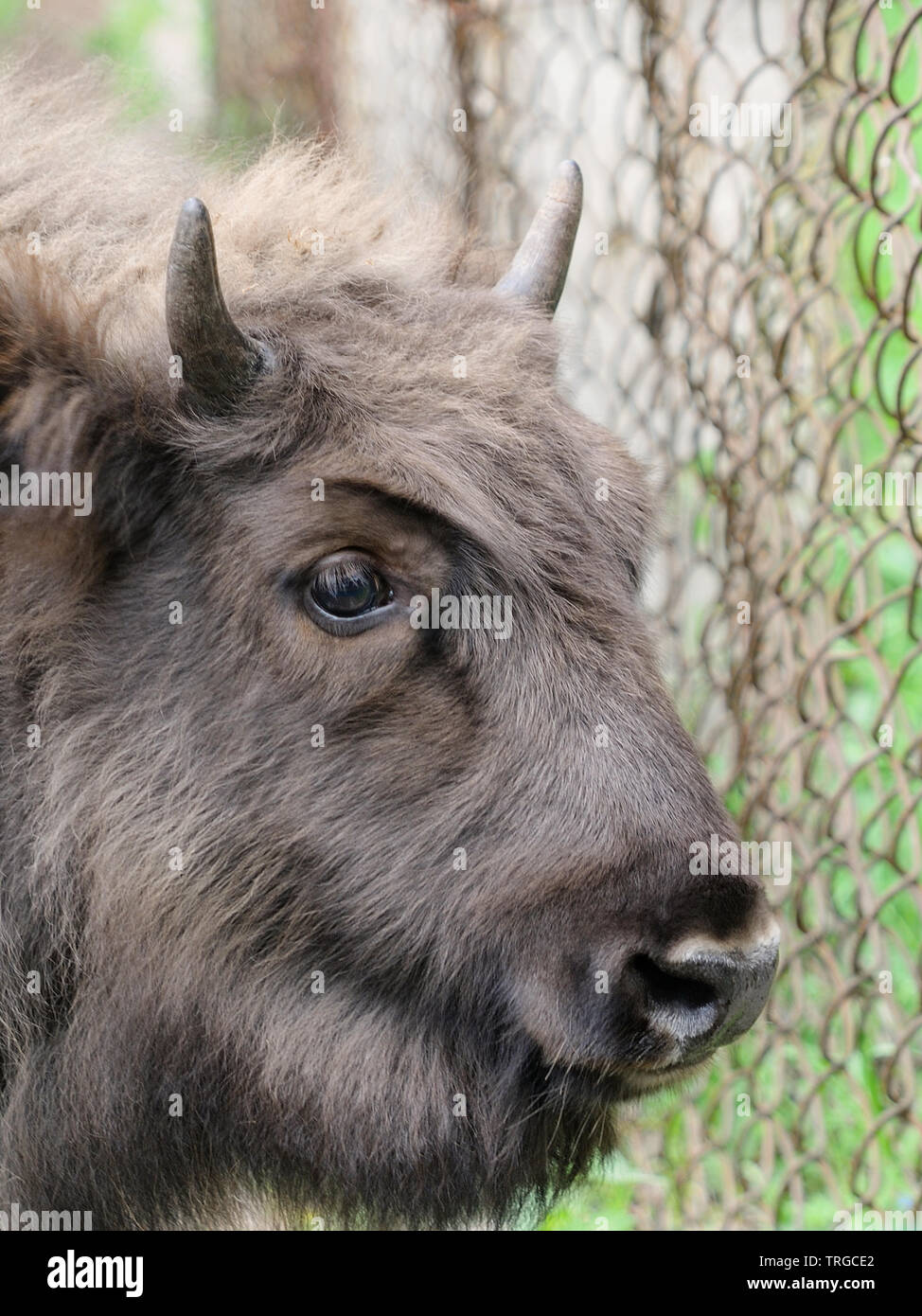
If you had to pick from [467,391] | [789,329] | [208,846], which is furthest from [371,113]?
[208,846]

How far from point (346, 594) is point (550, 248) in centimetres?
141

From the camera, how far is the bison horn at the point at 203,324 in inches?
118

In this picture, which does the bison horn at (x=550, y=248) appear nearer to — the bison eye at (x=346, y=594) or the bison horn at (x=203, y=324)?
the bison horn at (x=203, y=324)

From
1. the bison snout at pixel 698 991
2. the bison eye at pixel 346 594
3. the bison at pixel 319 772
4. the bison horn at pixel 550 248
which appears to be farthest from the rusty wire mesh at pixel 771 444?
the bison snout at pixel 698 991

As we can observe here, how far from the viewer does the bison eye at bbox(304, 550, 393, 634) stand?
322 cm

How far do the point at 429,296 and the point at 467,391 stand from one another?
453 mm

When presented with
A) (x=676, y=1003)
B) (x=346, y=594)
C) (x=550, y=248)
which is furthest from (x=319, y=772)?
(x=550, y=248)

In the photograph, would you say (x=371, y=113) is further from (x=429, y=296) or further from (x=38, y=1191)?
(x=38, y=1191)

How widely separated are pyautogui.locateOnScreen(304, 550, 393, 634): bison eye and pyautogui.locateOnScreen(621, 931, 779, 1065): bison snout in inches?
38.1

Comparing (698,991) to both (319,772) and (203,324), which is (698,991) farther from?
(203,324)

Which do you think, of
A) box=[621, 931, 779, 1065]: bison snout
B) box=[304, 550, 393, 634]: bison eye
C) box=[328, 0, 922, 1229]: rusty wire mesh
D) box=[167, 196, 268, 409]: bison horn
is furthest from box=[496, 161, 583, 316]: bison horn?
box=[621, 931, 779, 1065]: bison snout

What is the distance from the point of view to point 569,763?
3170 mm

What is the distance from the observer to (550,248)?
13.3ft

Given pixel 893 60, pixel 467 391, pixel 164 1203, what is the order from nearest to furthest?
pixel 467 391, pixel 164 1203, pixel 893 60
